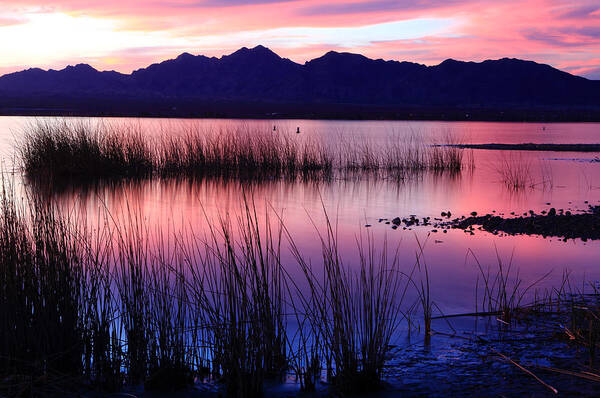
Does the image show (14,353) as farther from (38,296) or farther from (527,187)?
(527,187)

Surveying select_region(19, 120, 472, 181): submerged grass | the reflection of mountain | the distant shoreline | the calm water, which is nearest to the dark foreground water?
the calm water

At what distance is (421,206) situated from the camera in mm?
11844

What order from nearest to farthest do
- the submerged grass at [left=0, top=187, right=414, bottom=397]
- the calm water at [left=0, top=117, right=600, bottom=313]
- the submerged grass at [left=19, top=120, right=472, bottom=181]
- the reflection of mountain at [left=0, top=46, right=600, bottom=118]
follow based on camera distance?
the submerged grass at [left=0, top=187, right=414, bottom=397] < the calm water at [left=0, top=117, right=600, bottom=313] < the submerged grass at [left=19, top=120, right=472, bottom=181] < the reflection of mountain at [left=0, top=46, right=600, bottom=118]

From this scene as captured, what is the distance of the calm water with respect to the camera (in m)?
6.68

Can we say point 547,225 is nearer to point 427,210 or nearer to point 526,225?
point 526,225

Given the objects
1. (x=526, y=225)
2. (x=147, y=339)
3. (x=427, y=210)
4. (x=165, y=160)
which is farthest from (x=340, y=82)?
(x=147, y=339)

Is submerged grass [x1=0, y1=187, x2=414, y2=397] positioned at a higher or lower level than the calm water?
higher

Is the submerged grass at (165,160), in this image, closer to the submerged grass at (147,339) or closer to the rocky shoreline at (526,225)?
the rocky shoreline at (526,225)

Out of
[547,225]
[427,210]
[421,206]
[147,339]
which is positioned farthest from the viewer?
[421,206]

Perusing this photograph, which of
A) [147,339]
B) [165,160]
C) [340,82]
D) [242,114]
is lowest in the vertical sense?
[147,339]

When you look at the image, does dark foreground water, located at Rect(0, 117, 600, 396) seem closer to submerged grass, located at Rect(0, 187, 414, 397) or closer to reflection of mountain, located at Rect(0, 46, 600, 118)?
submerged grass, located at Rect(0, 187, 414, 397)

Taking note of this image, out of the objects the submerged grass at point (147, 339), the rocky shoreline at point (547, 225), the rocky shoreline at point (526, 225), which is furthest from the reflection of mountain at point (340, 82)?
the submerged grass at point (147, 339)

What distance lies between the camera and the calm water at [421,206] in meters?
6.68

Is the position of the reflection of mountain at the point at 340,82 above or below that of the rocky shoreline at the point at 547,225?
above
